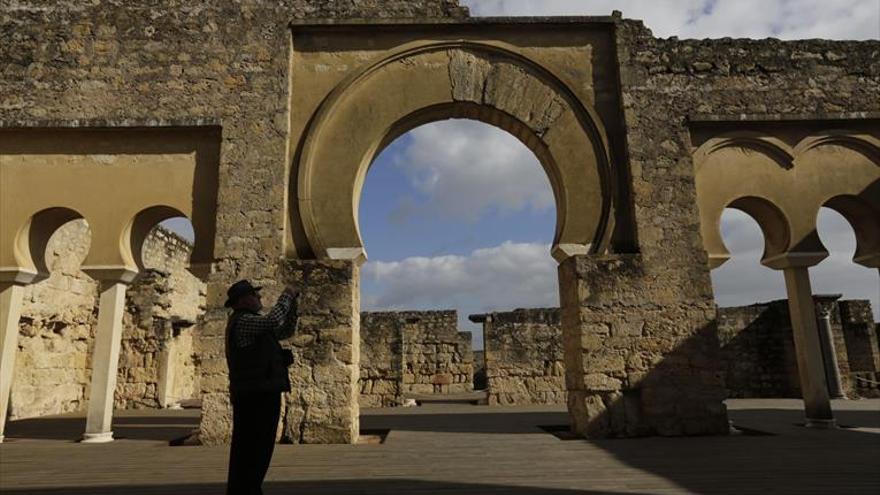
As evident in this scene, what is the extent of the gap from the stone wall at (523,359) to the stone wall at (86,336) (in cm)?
750

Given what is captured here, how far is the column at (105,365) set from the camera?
687cm

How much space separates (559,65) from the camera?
7645 mm

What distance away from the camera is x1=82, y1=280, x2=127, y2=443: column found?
687cm

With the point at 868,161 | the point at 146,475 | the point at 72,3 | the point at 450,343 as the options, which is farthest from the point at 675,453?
the point at 450,343

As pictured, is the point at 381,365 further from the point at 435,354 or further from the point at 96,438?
the point at 96,438

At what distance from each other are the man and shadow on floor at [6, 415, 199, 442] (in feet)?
15.3

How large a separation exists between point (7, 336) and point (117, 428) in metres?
2.25

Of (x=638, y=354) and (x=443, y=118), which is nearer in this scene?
(x=638, y=354)

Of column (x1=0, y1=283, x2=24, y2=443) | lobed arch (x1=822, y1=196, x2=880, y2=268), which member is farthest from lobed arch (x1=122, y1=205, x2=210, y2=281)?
lobed arch (x1=822, y1=196, x2=880, y2=268)

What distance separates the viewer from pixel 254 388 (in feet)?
10.8

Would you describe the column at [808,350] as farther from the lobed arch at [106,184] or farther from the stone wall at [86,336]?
the stone wall at [86,336]

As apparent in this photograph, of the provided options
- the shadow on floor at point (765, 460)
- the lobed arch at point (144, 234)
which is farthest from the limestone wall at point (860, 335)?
the lobed arch at point (144, 234)

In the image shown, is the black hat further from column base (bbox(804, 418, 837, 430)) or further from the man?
column base (bbox(804, 418, 837, 430))

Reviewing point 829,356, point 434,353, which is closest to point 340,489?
point 434,353
